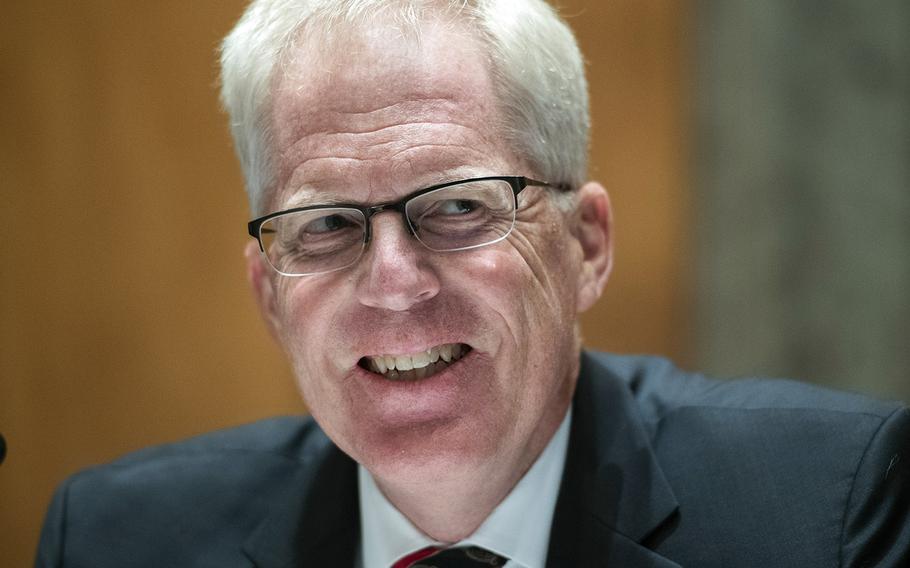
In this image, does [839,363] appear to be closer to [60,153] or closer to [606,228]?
[606,228]

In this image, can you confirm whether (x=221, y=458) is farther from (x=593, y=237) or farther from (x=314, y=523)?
(x=593, y=237)

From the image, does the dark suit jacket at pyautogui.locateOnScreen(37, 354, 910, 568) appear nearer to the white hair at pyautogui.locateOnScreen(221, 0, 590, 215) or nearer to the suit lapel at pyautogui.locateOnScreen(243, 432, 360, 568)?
the suit lapel at pyautogui.locateOnScreen(243, 432, 360, 568)

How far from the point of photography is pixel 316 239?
1835 mm

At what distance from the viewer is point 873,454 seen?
1.80 m

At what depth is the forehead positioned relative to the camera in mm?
1741

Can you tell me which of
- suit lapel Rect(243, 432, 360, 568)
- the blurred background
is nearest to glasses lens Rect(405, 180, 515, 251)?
suit lapel Rect(243, 432, 360, 568)

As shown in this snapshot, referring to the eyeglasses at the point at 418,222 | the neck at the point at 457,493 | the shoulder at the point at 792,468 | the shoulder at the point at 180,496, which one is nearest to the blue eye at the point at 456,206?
the eyeglasses at the point at 418,222

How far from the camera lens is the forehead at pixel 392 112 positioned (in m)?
1.74

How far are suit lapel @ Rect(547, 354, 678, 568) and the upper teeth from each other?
1.17 ft

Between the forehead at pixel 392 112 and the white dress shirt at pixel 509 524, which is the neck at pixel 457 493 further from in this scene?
the forehead at pixel 392 112

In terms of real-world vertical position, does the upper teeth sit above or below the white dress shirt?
above

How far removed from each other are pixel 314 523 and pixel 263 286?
0.47 meters

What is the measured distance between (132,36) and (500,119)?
5.53 feet

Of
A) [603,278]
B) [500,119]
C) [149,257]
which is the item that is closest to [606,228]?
[603,278]
